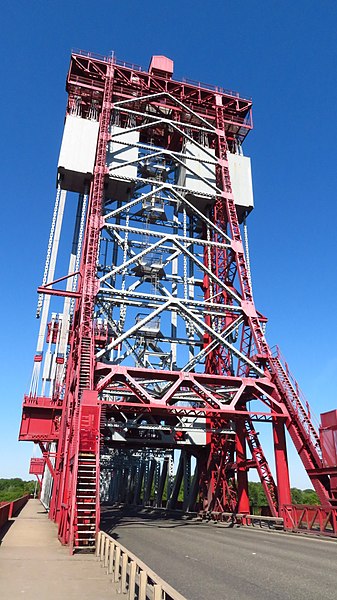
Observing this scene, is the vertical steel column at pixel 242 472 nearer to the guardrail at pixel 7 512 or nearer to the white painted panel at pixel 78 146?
the guardrail at pixel 7 512

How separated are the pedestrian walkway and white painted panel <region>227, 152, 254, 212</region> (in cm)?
A: 2555

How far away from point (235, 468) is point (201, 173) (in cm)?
1988

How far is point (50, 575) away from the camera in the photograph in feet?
33.2

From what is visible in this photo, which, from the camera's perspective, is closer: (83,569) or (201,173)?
(83,569)

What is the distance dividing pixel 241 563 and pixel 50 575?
465 centimetres

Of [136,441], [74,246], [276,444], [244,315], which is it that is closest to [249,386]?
[276,444]

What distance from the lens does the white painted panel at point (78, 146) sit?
29984 mm

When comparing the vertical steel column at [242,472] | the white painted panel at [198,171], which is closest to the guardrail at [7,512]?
the vertical steel column at [242,472]

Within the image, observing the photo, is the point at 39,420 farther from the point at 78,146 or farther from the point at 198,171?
the point at 198,171

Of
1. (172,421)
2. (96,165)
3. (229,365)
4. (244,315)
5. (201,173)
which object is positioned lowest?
(172,421)

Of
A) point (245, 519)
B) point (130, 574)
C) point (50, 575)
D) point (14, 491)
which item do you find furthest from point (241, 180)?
point (14, 491)

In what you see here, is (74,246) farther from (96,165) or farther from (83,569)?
(83,569)

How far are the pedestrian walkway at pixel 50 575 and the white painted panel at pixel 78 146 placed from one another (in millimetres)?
22284

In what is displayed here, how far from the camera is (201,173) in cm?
3322
